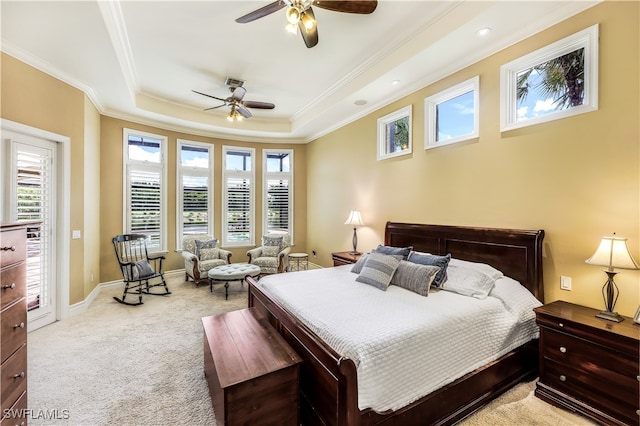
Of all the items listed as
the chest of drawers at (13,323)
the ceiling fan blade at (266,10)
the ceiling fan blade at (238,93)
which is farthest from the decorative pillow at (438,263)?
the ceiling fan blade at (238,93)

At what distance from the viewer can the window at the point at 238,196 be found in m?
6.37

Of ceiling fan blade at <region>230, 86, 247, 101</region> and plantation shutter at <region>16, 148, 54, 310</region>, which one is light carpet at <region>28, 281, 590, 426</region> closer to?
plantation shutter at <region>16, 148, 54, 310</region>

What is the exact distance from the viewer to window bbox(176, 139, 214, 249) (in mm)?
5855

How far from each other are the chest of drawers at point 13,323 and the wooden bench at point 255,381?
1077 millimetres

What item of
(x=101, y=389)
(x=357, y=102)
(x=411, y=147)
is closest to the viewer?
(x=101, y=389)

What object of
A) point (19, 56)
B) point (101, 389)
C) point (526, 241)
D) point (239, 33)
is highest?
point (239, 33)

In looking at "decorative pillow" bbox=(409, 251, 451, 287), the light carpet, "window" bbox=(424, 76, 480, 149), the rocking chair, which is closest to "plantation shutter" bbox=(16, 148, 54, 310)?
the light carpet

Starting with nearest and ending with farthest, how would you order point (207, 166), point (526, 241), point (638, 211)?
point (638, 211) < point (526, 241) < point (207, 166)

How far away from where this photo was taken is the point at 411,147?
12.9ft

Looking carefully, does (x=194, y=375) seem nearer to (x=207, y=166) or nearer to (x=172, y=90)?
(x=172, y=90)

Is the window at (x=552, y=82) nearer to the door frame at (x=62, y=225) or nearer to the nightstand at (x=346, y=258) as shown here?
the nightstand at (x=346, y=258)

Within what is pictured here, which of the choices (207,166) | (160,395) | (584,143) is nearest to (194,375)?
(160,395)

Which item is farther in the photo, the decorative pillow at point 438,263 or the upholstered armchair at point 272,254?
the upholstered armchair at point 272,254

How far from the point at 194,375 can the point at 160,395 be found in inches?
11.9
